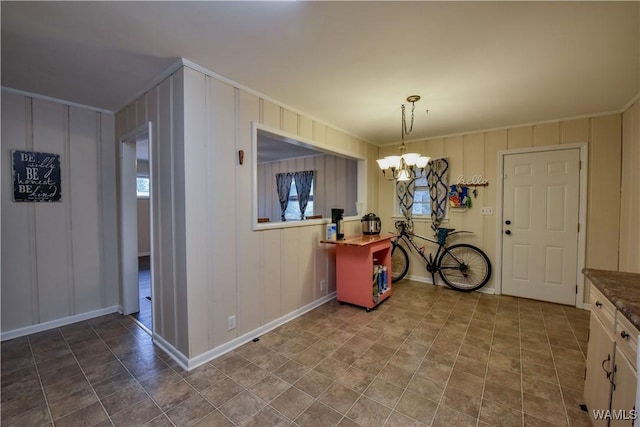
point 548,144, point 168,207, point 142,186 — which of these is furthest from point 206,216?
point 142,186

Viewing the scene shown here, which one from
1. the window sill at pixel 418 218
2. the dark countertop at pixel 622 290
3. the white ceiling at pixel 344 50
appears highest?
A: the white ceiling at pixel 344 50

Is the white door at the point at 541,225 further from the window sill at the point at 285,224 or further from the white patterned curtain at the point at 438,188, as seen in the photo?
the window sill at the point at 285,224

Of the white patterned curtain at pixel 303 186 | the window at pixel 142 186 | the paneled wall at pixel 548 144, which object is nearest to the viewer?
the paneled wall at pixel 548 144

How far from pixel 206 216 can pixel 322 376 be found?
1597 mm

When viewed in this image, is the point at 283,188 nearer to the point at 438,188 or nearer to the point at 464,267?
the point at 438,188

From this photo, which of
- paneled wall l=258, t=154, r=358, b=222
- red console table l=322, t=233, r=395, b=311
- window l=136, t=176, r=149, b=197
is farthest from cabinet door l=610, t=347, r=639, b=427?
window l=136, t=176, r=149, b=197

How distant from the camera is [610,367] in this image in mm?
1327

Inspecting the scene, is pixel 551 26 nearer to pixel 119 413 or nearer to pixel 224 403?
pixel 224 403

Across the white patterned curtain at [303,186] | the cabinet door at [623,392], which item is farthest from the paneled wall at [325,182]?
the cabinet door at [623,392]

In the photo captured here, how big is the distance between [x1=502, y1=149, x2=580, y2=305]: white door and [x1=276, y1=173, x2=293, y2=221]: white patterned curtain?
4.40 m

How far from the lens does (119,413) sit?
1679 millimetres

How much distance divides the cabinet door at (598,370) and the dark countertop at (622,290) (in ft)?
0.80

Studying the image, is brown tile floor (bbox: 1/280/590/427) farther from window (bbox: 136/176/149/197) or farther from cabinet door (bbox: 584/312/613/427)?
window (bbox: 136/176/149/197)

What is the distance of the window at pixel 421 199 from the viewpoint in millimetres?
4410
